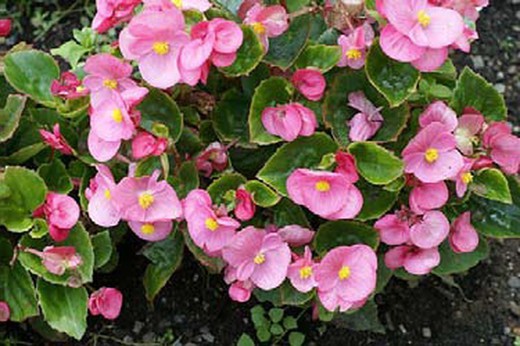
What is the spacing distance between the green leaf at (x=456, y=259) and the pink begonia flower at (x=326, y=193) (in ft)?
1.06

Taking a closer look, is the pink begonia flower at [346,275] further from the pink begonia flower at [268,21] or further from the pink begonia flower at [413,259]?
the pink begonia flower at [268,21]

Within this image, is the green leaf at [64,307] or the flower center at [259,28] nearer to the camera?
the flower center at [259,28]

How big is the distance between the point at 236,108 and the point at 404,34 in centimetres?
38

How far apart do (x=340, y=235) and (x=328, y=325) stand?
0.38m

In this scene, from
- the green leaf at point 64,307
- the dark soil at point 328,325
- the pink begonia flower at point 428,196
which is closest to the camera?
the pink begonia flower at point 428,196

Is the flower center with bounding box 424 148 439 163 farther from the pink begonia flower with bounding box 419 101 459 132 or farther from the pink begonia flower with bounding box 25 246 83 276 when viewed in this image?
the pink begonia flower with bounding box 25 246 83 276

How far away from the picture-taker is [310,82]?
178 cm

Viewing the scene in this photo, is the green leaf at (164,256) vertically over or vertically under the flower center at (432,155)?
under

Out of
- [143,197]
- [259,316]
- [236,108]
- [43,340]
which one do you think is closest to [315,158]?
[236,108]

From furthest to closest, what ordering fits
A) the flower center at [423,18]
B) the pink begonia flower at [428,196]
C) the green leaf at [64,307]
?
the green leaf at [64,307] < the pink begonia flower at [428,196] < the flower center at [423,18]

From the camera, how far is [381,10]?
1.69 meters

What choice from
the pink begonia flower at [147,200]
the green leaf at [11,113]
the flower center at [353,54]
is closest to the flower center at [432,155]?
the flower center at [353,54]

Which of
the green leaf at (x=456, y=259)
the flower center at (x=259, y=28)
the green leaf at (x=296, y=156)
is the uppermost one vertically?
the flower center at (x=259, y=28)

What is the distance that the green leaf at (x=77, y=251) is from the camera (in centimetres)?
184
